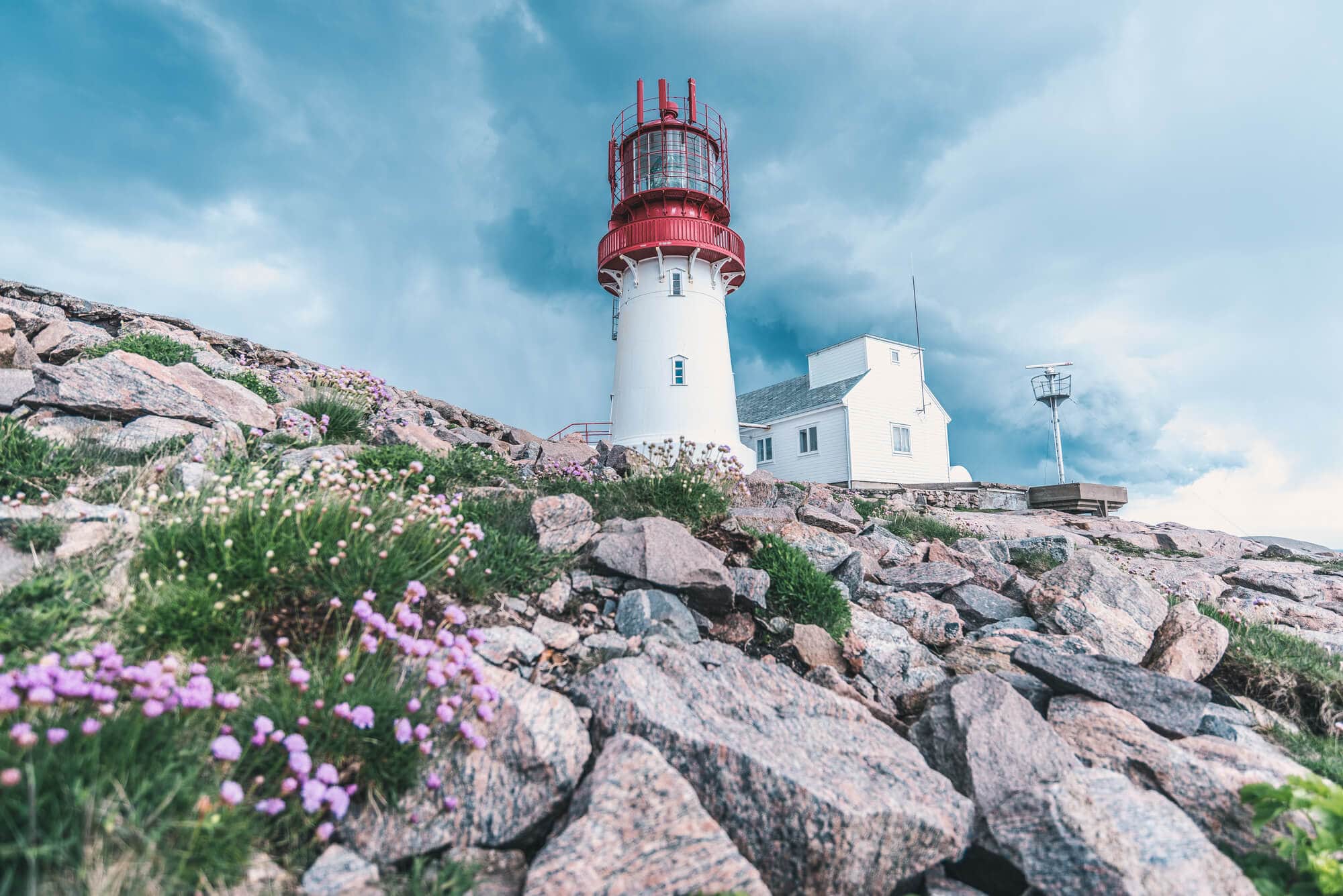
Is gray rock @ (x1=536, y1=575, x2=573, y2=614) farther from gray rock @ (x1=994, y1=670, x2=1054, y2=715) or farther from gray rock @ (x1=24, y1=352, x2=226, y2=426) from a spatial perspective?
gray rock @ (x1=24, y1=352, x2=226, y2=426)

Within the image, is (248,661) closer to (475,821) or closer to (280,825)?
(280,825)

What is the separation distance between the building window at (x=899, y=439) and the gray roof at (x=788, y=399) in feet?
9.57

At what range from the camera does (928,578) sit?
26.7ft

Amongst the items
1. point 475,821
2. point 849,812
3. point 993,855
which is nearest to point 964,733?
point 993,855

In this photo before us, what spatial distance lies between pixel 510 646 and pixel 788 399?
31559 mm

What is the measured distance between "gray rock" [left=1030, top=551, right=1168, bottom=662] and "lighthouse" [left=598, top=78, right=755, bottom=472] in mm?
13934

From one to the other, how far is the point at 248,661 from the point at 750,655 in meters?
3.51

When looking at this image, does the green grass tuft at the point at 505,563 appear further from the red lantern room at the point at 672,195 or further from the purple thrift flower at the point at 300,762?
the red lantern room at the point at 672,195

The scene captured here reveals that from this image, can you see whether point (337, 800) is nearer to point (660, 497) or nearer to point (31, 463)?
point (31, 463)

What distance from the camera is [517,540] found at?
19.1ft

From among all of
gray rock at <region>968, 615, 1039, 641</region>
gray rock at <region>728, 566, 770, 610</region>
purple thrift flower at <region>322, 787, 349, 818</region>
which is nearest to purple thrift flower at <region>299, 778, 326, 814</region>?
purple thrift flower at <region>322, 787, 349, 818</region>

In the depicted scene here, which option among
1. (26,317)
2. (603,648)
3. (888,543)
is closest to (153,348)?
(26,317)

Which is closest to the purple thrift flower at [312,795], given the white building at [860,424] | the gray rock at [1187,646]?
the gray rock at [1187,646]

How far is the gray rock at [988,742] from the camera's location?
396 cm
